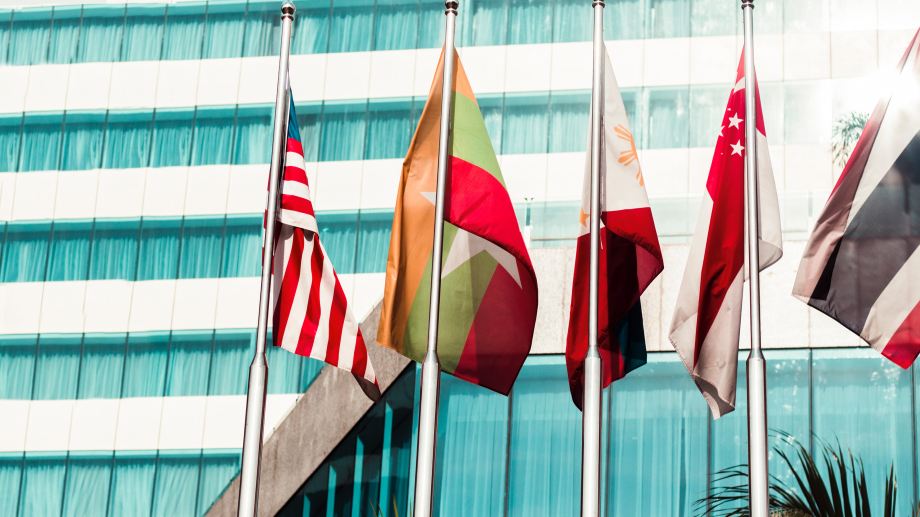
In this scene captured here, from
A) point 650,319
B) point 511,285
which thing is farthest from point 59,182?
point 511,285

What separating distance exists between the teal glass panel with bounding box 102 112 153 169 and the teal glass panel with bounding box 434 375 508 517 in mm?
11501

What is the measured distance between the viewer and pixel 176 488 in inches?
1270

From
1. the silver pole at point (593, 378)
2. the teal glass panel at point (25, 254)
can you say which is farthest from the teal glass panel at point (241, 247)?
the silver pole at point (593, 378)

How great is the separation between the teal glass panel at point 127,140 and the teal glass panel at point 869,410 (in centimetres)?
1676

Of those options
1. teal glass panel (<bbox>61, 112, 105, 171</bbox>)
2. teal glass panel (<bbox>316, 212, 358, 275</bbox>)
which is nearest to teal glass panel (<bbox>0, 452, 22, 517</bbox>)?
teal glass panel (<bbox>61, 112, 105, 171</bbox>)

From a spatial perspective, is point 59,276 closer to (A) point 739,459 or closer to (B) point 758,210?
(A) point 739,459

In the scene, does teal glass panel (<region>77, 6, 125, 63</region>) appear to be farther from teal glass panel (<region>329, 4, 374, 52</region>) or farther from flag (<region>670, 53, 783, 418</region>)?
flag (<region>670, 53, 783, 418</region>)

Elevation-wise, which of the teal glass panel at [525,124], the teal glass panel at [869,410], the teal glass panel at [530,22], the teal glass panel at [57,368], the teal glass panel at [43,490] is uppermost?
the teal glass panel at [530,22]

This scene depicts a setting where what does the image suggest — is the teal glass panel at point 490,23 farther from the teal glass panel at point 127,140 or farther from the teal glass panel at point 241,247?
the teal glass panel at point 127,140

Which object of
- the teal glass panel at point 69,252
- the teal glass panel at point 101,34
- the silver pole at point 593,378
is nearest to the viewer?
the silver pole at point 593,378

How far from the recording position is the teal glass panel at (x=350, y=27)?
34.9 meters

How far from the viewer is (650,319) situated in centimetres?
2631

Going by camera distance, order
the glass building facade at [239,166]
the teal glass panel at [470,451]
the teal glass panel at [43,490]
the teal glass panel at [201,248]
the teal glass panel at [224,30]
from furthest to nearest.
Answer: the teal glass panel at [224,30] → the teal glass panel at [201,248] → the teal glass panel at [43,490] → the glass building facade at [239,166] → the teal glass panel at [470,451]

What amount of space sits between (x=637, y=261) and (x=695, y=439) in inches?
317
